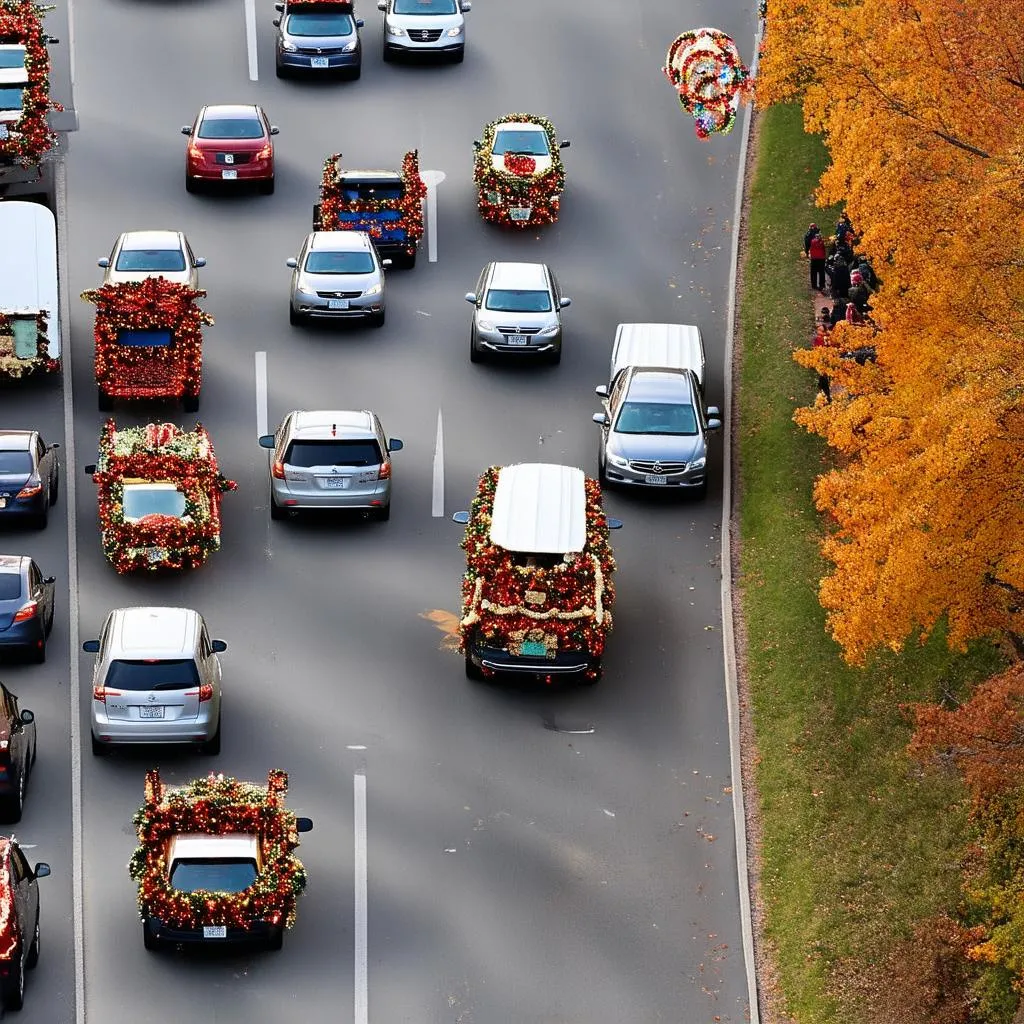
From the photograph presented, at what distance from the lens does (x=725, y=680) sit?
127 ft

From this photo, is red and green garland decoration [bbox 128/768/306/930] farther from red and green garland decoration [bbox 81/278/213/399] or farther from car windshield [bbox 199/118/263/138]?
car windshield [bbox 199/118/263/138]

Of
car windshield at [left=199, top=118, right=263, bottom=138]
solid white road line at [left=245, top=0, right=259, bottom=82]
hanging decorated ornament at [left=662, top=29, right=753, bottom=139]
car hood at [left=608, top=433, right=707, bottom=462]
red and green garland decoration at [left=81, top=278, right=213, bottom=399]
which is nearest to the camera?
car hood at [left=608, top=433, right=707, bottom=462]

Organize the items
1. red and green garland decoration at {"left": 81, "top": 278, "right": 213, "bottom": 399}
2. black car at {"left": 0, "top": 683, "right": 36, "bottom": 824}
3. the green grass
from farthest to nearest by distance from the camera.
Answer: red and green garland decoration at {"left": 81, "top": 278, "right": 213, "bottom": 399} → black car at {"left": 0, "top": 683, "right": 36, "bottom": 824} → the green grass

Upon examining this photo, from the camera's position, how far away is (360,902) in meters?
33.8

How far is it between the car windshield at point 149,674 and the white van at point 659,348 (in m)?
12.5

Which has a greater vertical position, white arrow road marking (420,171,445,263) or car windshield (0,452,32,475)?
white arrow road marking (420,171,445,263)

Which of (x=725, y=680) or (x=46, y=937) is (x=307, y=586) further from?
(x=46, y=937)

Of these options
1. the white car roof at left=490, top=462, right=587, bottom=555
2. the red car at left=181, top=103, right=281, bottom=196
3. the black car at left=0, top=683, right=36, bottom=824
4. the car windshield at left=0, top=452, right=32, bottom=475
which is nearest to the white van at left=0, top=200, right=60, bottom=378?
the car windshield at left=0, top=452, right=32, bottom=475

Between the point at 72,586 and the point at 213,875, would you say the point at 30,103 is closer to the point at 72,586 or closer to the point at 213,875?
the point at 72,586

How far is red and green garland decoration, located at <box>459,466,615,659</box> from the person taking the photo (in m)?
37.4

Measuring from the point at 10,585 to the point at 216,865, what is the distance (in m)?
7.74

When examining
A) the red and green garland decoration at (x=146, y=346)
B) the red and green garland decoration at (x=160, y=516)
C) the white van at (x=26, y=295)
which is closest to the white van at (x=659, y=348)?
the red and green garland decoration at (x=146, y=346)

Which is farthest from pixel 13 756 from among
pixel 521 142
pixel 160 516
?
pixel 521 142

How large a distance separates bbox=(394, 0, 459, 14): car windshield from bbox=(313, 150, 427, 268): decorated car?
8.17 meters
